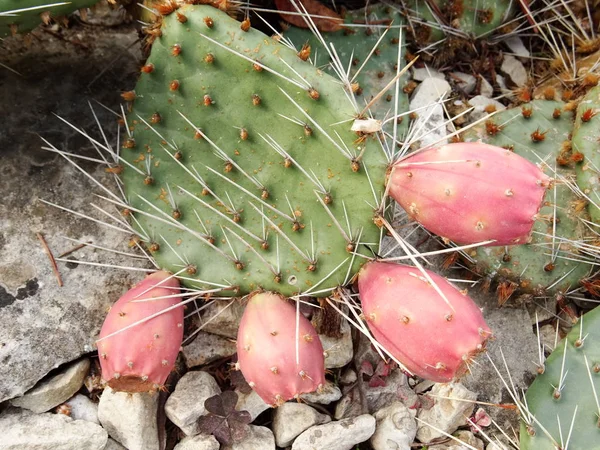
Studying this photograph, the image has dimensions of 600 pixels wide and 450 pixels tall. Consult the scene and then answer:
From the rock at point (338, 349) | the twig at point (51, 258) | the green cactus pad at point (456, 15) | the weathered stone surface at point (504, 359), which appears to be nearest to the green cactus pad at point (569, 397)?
the weathered stone surface at point (504, 359)

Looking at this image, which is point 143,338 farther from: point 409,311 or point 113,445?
point 409,311

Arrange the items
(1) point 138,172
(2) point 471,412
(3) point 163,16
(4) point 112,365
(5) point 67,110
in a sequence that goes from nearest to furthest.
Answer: (4) point 112,365 → (3) point 163,16 → (1) point 138,172 → (2) point 471,412 → (5) point 67,110

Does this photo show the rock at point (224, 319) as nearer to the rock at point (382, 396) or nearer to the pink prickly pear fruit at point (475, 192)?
the rock at point (382, 396)

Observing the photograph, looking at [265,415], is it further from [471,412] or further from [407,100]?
[407,100]

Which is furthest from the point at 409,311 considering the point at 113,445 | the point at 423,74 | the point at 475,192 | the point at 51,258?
the point at 423,74

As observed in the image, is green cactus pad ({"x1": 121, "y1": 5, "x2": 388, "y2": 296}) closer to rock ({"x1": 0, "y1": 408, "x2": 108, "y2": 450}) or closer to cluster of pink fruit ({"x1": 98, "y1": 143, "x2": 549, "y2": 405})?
cluster of pink fruit ({"x1": 98, "y1": 143, "x2": 549, "y2": 405})

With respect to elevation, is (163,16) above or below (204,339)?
above

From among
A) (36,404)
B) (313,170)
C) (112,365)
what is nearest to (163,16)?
(313,170)
